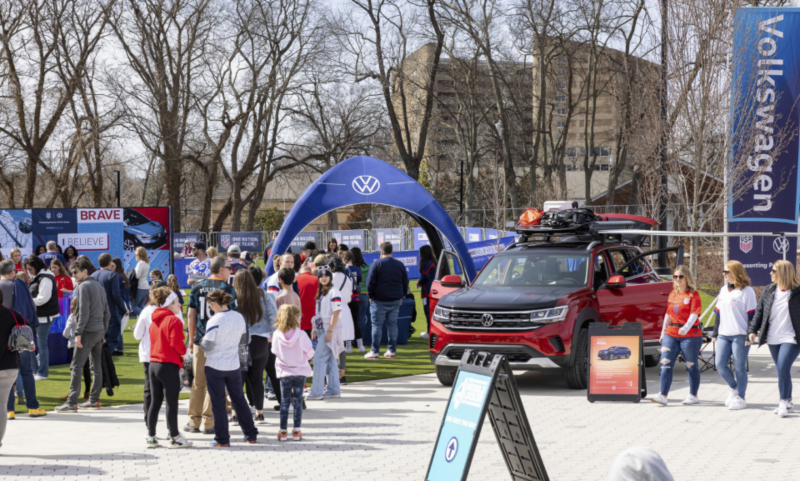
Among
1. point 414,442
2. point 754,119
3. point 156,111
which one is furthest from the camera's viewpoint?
point 156,111

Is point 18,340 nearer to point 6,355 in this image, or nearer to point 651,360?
point 6,355

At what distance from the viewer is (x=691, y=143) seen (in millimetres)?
17547

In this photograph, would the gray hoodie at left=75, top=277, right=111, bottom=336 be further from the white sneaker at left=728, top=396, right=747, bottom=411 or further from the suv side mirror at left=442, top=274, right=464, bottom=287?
the white sneaker at left=728, top=396, right=747, bottom=411

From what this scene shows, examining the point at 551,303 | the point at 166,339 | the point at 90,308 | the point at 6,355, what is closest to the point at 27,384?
the point at 90,308

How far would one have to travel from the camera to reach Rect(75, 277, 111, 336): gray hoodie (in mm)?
9797

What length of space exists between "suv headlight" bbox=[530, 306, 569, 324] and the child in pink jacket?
11.0 ft

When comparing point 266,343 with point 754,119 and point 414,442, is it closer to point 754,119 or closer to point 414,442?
point 414,442

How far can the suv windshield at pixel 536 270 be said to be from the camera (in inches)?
452

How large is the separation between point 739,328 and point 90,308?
775 centimetres

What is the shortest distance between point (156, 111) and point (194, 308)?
31.6m

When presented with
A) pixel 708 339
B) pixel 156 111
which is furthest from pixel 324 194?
pixel 156 111

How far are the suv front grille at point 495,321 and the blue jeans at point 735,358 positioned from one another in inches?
86.0

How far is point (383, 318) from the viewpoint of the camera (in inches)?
559

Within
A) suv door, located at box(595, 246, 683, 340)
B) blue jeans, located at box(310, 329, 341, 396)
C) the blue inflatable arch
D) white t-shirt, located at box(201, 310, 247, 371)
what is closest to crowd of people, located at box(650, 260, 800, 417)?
suv door, located at box(595, 246, 683, 340)
